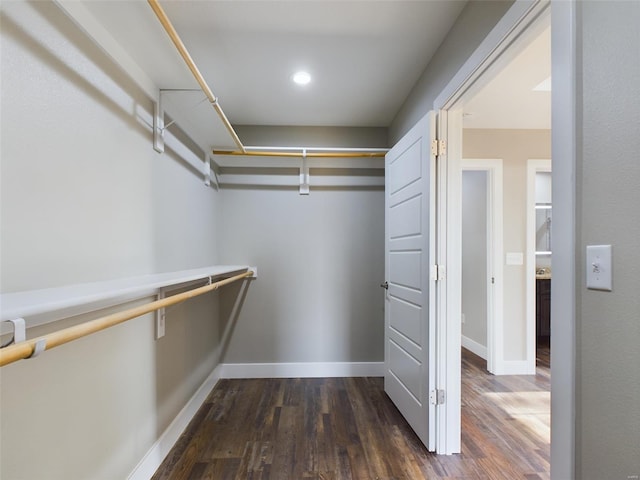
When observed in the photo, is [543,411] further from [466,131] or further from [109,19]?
[109,19]

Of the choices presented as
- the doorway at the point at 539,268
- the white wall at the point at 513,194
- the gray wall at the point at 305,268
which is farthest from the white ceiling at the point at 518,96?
the gray wall at the point at 305,268

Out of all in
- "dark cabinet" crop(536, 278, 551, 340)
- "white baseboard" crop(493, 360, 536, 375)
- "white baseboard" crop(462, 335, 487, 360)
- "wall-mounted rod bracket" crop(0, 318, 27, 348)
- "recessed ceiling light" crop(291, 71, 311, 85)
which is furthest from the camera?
"dark cabinet" crop(536, 278, 551, 340)

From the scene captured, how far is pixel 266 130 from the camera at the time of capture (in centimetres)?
295

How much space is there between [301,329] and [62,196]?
87.9 inches

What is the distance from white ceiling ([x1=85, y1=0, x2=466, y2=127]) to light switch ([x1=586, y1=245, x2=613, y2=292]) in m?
1.35

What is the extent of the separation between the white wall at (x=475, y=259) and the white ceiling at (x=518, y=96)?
784mm

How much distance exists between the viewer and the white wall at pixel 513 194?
2979 mm

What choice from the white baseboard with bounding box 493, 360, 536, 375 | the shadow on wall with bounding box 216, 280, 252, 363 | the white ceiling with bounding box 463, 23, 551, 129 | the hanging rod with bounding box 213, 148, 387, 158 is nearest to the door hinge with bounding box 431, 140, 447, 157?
the white ceiling with bounding box 463, 23, 551, 129

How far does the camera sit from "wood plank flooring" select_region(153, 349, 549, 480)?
162cm

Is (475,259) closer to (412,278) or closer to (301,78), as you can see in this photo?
(412,278)

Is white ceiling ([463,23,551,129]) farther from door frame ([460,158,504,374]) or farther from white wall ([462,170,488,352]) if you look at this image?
white wall ([462,170,488,352])

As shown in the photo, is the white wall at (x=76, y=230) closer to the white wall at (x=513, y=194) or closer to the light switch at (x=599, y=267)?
the light switch at (x=599, y=267)

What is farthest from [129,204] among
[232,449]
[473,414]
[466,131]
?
[466,131]

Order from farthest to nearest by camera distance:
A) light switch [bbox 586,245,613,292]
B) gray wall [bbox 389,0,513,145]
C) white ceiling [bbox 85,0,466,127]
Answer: white ceiling [bbox 85,0,466,127], gray wall [bbox 389,0,513,145], light switch [bbox 586,245,613,292]
